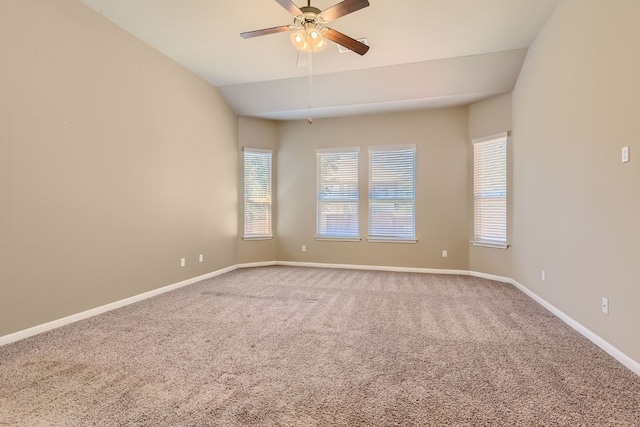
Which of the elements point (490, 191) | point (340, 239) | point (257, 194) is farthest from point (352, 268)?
point (490, 191)

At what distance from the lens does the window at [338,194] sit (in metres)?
6.22

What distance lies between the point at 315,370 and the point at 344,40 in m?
2.93

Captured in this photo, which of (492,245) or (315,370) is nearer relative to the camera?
(315,370)

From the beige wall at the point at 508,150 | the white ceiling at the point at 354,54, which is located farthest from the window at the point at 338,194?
the beige wall at the point at 508,150

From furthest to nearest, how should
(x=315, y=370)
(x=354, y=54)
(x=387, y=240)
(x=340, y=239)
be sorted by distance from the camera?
(x=340, y=239) < (x=387, y=240) < (x=354, y=54) < (x=315, y=370)

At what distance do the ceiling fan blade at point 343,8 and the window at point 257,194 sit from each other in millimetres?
3811

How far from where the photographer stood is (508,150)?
4832 millimetres

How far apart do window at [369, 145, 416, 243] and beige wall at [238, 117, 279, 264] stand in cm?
201

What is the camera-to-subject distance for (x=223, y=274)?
554cm

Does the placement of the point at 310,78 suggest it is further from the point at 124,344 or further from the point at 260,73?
the point at 124,344

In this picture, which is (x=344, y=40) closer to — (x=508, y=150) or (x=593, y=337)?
(x=508, y=150)

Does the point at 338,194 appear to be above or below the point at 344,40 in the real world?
below

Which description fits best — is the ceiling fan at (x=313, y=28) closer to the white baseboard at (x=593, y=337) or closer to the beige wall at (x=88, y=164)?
the beige wall at (x=88, y=164)

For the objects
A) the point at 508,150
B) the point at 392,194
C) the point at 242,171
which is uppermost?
the point at 508,150
